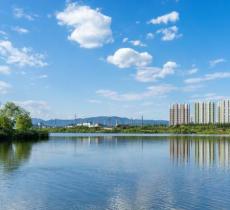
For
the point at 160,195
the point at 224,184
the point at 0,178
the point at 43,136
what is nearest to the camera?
the point at 160,195

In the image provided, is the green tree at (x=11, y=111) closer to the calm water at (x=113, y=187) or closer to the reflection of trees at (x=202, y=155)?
the reflection of trees at (x=202, y=155)

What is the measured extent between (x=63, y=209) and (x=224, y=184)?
1223 cm

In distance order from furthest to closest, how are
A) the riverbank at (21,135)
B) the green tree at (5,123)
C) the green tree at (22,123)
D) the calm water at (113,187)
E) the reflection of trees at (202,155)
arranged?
the green tree at (22,123), the green tree at (5,123), the riverbank at (21,135), the reflection of trees at (202,155), the calm water at (113,187)

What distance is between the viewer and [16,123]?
9300cm

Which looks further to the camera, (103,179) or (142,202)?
(103,179)

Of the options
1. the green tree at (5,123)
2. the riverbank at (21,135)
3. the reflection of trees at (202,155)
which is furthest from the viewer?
the green tree at (5,123)

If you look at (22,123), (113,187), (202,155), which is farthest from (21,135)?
(113,187)

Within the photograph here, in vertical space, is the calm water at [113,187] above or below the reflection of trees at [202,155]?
below

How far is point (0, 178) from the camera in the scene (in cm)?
2830

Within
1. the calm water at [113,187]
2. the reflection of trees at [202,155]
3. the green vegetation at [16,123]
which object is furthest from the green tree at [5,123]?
the calm water at [113,187]

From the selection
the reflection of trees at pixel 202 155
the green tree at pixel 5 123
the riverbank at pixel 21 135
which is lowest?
the reflection of trees at pixel 202 155

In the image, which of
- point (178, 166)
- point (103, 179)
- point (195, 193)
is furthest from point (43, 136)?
point (195, 193)

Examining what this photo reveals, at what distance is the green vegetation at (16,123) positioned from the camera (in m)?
86.7

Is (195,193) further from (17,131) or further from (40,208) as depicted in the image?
(17,131)
